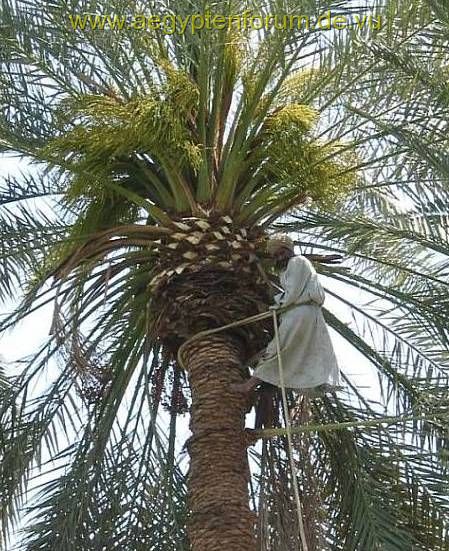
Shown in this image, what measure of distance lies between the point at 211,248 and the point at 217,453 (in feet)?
→ 4.84

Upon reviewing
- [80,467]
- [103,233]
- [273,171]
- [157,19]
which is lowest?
[80,467]

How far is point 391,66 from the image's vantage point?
27.5ft

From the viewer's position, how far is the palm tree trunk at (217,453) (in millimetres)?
7328

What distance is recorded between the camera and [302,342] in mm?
7793

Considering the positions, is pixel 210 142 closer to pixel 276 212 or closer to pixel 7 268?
pixel 276 212

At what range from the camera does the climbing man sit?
7766 mm

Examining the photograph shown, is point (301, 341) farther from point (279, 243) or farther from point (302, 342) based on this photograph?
point (279, 243)

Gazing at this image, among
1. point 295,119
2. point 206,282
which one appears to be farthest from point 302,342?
point 295,119

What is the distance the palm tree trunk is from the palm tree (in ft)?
0.06

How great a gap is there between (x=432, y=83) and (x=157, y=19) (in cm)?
206

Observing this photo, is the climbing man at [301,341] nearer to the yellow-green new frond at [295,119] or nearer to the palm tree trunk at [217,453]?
the palm tree trunk at [217,453]

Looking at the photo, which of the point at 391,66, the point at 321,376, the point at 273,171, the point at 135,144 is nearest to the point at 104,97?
the point at 135,144

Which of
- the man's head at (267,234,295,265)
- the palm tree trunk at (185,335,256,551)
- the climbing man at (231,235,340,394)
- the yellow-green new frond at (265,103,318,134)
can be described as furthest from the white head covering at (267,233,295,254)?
the yellow-green new frond at (265,103,318,134)

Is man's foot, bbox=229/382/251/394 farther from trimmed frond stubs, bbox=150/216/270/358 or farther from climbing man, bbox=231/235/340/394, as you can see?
trimmed frond stubs, bbox=150/216/270/358
